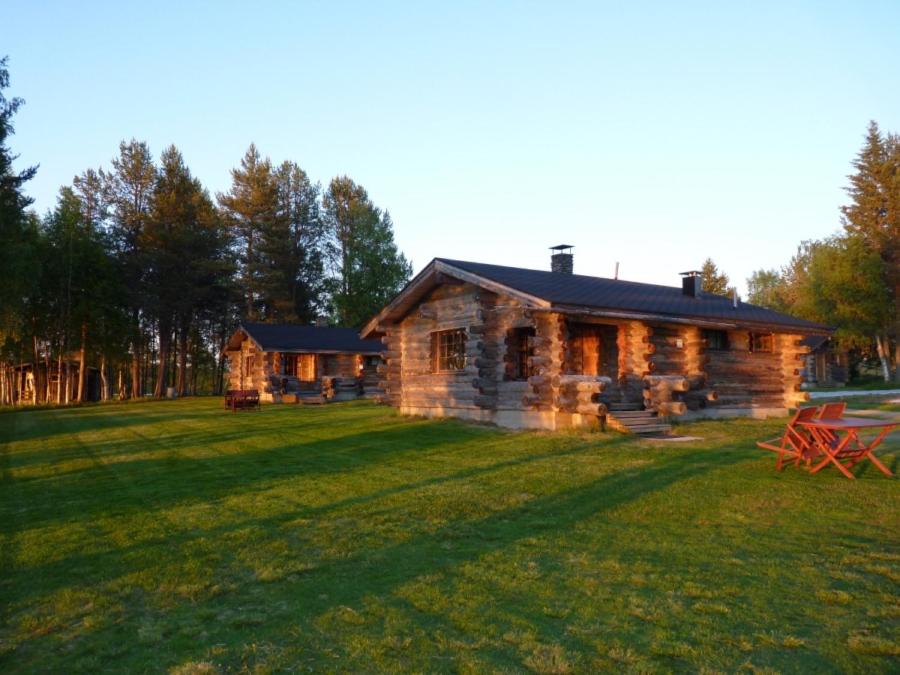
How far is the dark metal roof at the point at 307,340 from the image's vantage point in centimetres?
3644

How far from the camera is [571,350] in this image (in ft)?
63.2

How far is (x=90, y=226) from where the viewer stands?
46.1 meters

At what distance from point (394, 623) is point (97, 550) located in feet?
12.5

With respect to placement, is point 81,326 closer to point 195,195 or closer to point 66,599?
point 195,195

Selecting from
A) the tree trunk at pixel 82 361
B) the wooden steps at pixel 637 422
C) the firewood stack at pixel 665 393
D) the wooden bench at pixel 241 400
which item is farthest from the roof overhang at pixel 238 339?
the wooden steps at pixel 637 422

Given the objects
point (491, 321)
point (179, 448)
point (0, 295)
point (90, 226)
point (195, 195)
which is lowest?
point (179, 448)

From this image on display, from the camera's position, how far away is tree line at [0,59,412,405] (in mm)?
43281

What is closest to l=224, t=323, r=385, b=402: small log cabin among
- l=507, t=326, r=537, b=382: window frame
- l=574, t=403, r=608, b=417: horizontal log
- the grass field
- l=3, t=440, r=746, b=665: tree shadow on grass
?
l=507, t=326, r=537, b=382: window frame

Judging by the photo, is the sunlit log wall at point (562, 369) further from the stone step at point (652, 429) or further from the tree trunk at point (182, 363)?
the tree trunk at point (182, 363)

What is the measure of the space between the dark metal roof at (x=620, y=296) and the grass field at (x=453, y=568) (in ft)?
20.2

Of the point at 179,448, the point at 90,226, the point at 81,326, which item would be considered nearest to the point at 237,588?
the point at 179,448

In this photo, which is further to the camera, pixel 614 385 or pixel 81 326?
pixel 81 326

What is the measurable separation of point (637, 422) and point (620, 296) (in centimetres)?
468

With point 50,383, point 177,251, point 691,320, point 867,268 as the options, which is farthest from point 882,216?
point 50,383
